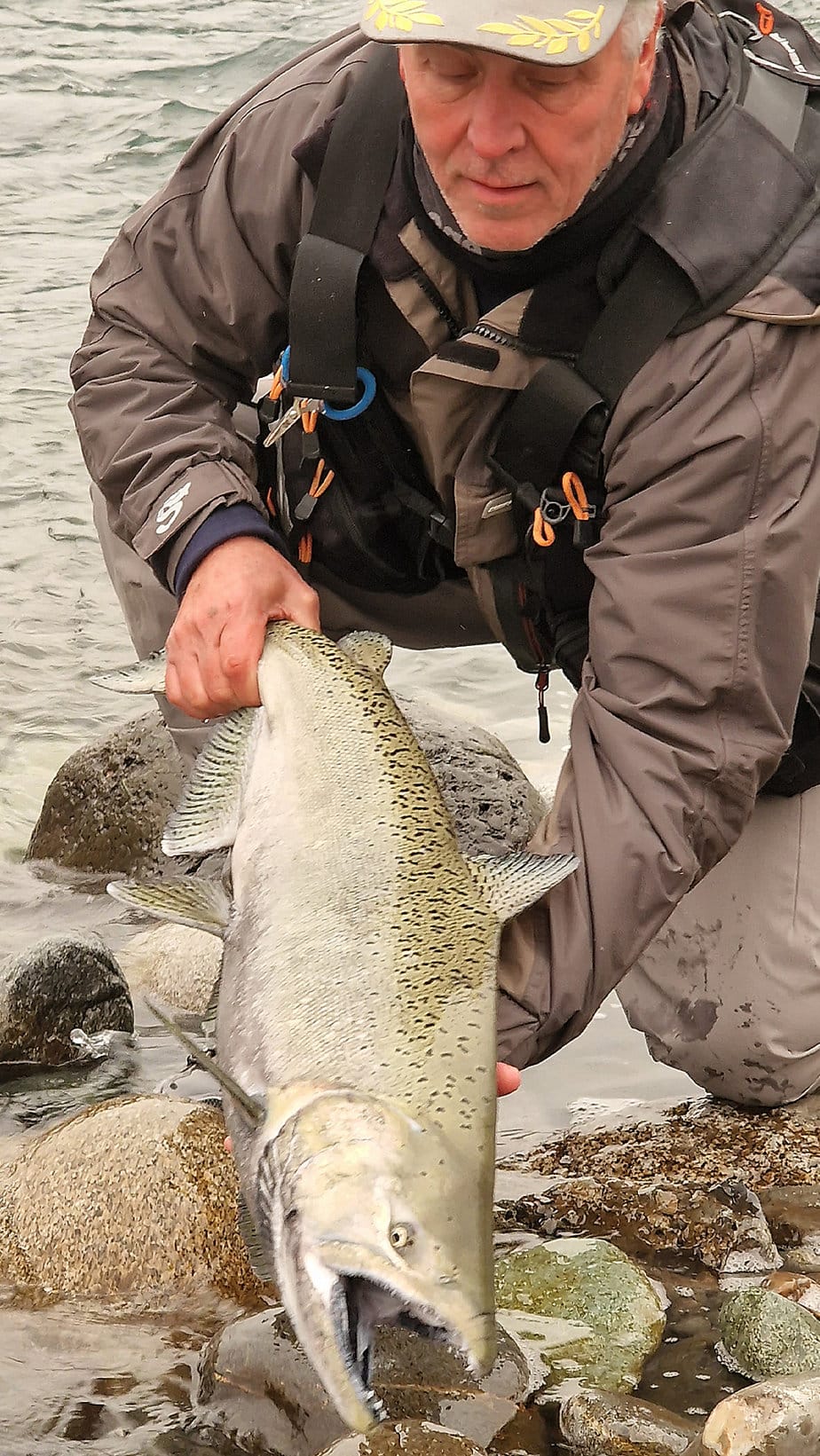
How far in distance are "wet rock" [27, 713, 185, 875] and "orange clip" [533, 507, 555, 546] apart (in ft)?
9.15

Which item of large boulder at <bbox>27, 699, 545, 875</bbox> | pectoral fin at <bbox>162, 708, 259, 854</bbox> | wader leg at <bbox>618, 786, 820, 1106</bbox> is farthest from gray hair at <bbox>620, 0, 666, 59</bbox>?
large boulder at <bbox>27, 699, 545, 875</bbox>

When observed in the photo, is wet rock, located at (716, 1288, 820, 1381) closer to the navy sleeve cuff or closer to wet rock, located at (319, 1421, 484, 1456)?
wet rock, located at (319, 1421, 484, 1456)

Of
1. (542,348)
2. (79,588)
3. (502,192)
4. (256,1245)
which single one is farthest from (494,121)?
(79,588)

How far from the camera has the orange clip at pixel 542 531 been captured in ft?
12.3

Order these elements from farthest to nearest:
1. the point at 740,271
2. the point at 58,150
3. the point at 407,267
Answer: the point at 58,150, the point at 407,267, the point at 740,271

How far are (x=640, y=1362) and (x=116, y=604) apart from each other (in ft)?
19.6

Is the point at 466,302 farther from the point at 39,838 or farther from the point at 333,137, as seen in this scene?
the point at 39,838

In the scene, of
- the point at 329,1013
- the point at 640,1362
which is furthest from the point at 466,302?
the point at 640,1362

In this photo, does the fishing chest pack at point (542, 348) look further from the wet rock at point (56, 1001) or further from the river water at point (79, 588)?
the river water at point (79, 588)

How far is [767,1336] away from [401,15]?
8.87 feet

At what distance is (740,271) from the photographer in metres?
3.48

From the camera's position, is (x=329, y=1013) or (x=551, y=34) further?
(x=551, y=34)

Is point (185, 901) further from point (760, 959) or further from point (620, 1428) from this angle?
point (760, 959)

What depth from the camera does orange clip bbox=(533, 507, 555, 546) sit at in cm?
376
